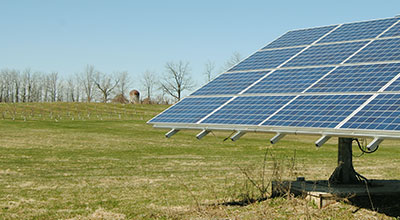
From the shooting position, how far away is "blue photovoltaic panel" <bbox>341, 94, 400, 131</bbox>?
1123cm

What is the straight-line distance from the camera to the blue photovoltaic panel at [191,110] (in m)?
15.2

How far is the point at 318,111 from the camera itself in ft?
42.7

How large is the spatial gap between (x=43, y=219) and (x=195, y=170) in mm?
12726

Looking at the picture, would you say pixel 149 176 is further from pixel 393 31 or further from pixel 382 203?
pixel 393 31

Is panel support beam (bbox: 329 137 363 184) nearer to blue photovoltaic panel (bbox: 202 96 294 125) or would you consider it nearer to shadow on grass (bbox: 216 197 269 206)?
shadow on grass (bbox: 216 197 269 206)

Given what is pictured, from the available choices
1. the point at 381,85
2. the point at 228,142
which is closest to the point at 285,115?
the point at 381,85

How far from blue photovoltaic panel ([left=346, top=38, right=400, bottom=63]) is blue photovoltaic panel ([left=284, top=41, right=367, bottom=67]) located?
17.2 inches

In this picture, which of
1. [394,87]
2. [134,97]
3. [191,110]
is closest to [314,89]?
[394,87]

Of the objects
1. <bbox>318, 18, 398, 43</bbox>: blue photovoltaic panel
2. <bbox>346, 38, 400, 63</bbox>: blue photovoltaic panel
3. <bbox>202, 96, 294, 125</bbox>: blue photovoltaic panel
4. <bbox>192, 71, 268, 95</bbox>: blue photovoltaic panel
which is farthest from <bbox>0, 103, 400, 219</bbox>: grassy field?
<bbox>318, 18, 398, 43</bbox>: blue photovoltaic panel

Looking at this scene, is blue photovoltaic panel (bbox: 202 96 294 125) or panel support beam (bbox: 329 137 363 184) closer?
blue photovoltaic panel (bbox: 202 96 294 125)

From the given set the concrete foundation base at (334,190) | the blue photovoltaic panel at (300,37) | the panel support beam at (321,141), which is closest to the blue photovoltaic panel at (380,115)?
the panel support beam at (321,141)

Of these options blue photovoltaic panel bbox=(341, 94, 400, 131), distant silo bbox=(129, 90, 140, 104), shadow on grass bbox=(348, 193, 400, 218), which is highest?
distant silo bbox=(129, 90, 140, 104)

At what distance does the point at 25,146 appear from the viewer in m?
39.2

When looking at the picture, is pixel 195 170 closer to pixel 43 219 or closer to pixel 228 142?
pixel 43 219
